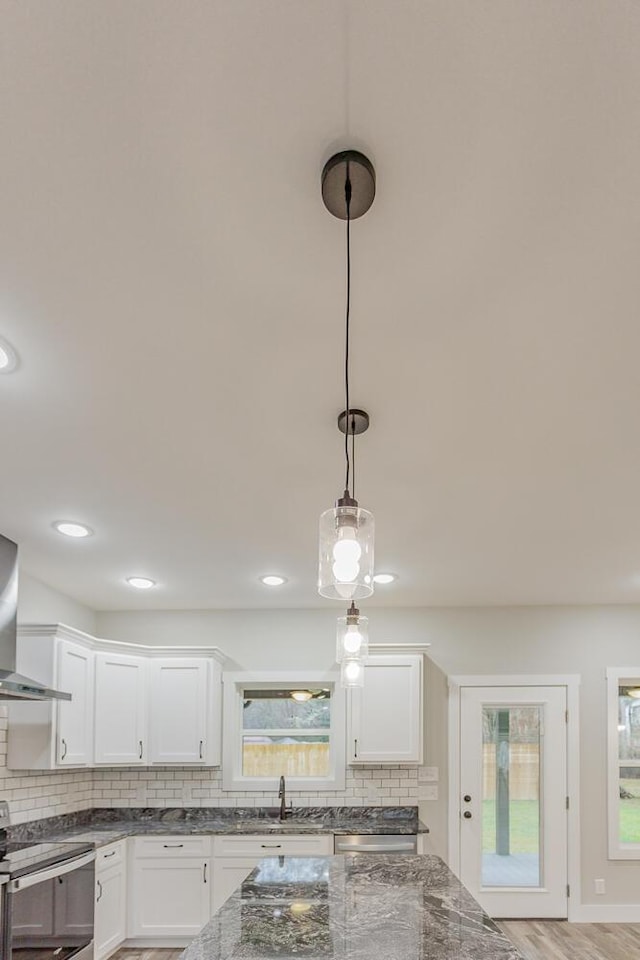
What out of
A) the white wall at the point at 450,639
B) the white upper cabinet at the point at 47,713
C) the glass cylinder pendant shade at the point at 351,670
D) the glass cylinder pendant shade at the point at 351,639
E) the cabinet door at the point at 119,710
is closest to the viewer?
the glass cylinder pendant shade at the point at 351,639

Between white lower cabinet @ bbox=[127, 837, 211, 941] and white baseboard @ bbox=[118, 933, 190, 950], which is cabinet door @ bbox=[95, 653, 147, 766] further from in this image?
white baseboard @ bbox=[118, 933, 190, 950]

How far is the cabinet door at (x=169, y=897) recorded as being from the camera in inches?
221

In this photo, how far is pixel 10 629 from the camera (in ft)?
14.8

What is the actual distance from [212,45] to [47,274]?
0.98 metres

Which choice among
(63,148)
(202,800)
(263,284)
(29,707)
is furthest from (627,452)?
(202,800)

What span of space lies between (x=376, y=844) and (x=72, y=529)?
3.21 metres

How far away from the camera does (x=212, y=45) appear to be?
1547mm

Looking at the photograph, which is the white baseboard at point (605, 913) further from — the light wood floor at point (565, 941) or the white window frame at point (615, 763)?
the white window frame at point (615, 763)

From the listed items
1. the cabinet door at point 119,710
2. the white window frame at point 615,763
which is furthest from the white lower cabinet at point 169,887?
the white window frame at point 615,763

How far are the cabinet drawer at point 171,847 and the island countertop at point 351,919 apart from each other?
226 cm

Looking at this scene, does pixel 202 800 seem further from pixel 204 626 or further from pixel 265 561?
pixel 265 561

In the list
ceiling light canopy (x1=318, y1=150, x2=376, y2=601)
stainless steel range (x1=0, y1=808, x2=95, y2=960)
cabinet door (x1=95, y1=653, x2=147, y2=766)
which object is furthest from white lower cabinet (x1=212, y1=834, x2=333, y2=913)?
ceiling light canopy (x1=318, y1=150, x2=376, y2=601)

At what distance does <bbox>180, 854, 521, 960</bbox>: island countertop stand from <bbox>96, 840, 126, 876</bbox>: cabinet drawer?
1915mm

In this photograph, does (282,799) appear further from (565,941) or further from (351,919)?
(351,919)
